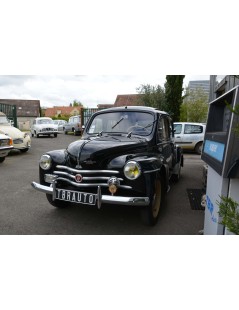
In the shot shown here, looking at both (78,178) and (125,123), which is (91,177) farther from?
(125,123)

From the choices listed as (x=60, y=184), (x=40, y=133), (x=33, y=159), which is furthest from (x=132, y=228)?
(x=40, y=133)

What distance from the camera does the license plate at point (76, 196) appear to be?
298cm

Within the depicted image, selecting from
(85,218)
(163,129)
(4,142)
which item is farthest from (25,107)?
(85,218)

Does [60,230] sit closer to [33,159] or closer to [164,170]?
[164,170]

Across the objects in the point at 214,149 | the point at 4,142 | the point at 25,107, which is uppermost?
the point at 25,107

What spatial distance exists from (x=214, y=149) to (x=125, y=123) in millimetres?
2030

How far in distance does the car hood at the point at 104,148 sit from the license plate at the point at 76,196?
48 centimetres

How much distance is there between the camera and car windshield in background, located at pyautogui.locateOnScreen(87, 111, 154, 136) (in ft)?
13.3

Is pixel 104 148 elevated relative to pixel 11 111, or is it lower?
lower

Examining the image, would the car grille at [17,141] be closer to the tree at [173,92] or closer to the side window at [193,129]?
the side window at [193,129]

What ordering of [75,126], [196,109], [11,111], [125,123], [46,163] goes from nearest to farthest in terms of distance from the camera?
[46,163], [125,123], [11,111], [75,126], [196,109]

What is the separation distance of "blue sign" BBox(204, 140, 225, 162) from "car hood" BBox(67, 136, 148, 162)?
108cm

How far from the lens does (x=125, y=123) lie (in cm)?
417

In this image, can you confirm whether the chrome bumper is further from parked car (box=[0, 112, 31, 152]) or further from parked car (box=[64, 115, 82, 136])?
parked car (box=[64, 115, 82, 136])
